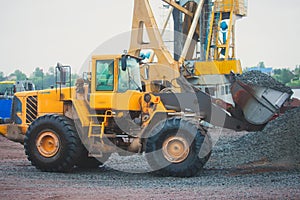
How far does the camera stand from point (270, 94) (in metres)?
14.2

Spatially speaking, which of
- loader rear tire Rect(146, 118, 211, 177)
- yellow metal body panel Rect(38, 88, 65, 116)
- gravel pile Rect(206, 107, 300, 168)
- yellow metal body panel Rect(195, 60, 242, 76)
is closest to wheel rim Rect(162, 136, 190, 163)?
loader rear tire Rect(146, 118, 211, 177)

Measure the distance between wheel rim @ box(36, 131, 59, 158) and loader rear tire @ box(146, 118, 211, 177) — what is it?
2.36m

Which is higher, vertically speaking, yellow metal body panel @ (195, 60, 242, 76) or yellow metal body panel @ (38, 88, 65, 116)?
yellow metal body panel @ (195, 60, 242, 76)

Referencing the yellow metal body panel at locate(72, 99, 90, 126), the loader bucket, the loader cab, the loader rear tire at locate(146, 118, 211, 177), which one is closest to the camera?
the loader rear tire at locate(146, 118, 211, 177)

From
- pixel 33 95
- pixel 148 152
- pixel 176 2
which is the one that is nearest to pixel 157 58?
pixel 176 2

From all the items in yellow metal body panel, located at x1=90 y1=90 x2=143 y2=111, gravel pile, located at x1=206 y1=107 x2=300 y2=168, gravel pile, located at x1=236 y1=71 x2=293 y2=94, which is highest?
gravel pile, located at x1=236 y1=71 x2=293 y2=94

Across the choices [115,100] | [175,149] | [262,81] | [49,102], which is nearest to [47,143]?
[49,102]

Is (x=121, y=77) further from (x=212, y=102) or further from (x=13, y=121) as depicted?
(x=13, y=121)

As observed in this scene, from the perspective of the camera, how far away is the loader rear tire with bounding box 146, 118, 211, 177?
12914 mm

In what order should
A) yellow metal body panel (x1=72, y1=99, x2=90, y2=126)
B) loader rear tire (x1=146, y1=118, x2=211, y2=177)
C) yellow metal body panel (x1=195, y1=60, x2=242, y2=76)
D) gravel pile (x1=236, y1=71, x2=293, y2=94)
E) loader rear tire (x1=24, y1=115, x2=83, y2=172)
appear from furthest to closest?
yellow metal body panel (x1=195, y1=60, x2=242, y2=76)
gravel pile (x1=236, y1=71, x2=293, y2=94)
yellow metal body panel (x1=72, y1=99, x2=90, y2=126)
loader rear tire (x1=24, y1=115, x2=83, y2=172)
loader rear tire (x1=146, y1=118, x2=211, y2=177)

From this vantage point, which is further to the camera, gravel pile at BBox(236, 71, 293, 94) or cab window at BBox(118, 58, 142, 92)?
gravel pile at BBox(236, 71, 293, 94)

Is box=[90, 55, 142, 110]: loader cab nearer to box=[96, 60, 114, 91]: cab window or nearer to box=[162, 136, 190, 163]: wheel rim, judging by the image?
box=[96, 60, 114, 91]: cab window

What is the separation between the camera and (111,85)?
13.6m

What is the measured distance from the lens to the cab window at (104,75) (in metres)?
13.6
